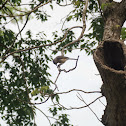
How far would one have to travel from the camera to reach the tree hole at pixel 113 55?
4.94 feet

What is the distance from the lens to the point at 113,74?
1182mm

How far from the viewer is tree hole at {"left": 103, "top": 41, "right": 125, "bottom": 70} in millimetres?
1505

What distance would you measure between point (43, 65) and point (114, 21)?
2.85 m

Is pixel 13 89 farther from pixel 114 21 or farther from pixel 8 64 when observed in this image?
pixel 114 21

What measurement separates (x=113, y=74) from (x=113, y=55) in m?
0.42

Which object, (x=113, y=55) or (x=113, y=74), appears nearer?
(x=113, y=74)

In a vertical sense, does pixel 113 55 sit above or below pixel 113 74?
above

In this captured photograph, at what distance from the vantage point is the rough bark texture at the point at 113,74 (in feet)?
3.91

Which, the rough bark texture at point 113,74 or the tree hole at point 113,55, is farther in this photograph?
the tree hole at point 113,55

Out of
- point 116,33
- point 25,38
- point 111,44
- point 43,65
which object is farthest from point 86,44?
point 111,44

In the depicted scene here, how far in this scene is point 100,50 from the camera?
1.50m

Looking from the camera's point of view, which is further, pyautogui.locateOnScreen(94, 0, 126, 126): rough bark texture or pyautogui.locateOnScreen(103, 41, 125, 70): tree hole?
pyautogui.locateOnScreen(103, 41, 125, 70): tree hole

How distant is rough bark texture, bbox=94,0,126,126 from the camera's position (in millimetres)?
1192

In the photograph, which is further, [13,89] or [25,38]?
[25,38]
